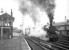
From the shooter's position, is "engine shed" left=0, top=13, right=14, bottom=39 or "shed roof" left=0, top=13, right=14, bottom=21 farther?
"shed roof" left=0, top=13, right=14, bottom=21

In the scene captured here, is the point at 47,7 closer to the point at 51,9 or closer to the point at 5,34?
the point at 51,9

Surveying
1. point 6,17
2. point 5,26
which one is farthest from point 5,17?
point 5,26

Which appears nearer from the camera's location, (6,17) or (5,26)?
(5,26)

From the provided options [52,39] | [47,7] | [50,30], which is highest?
[47,7]

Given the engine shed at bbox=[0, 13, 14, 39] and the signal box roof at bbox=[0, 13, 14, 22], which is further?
the signal box roof at bbox=[0, 13, 14, 22]

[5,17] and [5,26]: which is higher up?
[5,17]

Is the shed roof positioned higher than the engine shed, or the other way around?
the shed roof

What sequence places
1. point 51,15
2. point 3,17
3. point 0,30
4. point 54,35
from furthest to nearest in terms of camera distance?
1. point 3,17
2. point 0,30
3. point 51,15
4. point 54,35

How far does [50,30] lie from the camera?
20.0 meters

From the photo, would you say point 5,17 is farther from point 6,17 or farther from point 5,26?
point 5,26

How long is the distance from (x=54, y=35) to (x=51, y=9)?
533 cm

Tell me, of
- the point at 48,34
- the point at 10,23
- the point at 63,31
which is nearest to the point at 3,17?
the point at 10,23

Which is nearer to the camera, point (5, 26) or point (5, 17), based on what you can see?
point (5, 26)

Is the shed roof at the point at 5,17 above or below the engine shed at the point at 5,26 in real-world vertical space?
above
